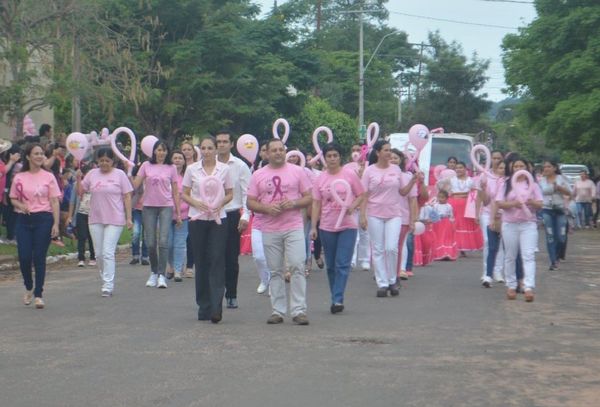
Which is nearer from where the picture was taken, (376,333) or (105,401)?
(105,401)

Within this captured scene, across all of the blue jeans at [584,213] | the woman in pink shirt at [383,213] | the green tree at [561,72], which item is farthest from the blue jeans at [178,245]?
the blue jeans at [584,213]

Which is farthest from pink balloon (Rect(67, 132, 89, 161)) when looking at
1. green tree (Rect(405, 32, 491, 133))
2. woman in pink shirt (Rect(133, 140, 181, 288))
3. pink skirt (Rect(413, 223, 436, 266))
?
green tree (Rect(405, 32, 491, 133))

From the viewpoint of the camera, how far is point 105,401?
7586 mm

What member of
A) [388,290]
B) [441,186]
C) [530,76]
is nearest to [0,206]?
[441,186]

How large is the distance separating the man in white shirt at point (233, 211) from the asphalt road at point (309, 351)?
32 centimetres

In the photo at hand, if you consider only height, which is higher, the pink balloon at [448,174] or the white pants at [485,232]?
the pink balloon at [448,174]

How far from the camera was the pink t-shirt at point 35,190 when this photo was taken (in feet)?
42.0

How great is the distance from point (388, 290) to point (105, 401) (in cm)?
693

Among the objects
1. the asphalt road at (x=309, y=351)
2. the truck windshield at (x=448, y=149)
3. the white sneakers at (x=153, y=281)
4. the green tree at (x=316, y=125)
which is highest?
the green tree at (x=316, y=125)

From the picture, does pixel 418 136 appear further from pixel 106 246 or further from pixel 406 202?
pixel 106 246

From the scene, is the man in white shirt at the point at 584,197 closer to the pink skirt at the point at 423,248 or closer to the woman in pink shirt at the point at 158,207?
the pink skirt at the point at 423,248

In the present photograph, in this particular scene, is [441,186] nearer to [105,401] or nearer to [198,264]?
[198,264]

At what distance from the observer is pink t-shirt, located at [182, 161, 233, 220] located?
38.5ft

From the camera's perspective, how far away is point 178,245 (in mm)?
15766
